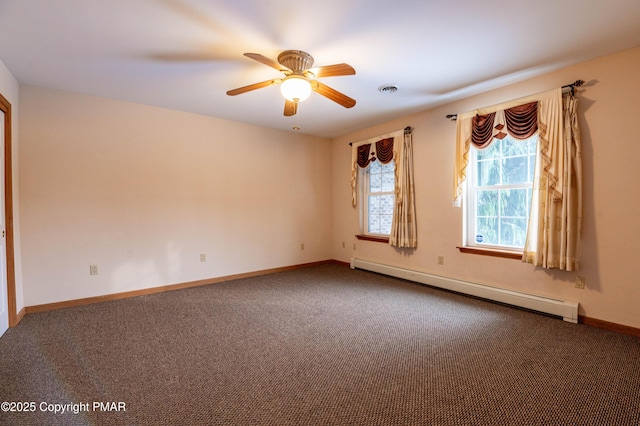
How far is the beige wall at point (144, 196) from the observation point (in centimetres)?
331

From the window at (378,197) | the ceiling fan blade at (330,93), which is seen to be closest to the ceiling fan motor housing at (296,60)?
the ceiling fan blade at (330,93)

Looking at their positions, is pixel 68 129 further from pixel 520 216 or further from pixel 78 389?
pixel 520 216

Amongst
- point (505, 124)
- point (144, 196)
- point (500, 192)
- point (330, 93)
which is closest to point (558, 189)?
point (500, 192)

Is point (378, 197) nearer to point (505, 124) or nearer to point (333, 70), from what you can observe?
point (505, 124)

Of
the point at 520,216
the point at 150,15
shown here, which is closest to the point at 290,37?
the point at 150,15

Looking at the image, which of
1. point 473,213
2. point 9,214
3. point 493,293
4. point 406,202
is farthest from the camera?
point 406,202

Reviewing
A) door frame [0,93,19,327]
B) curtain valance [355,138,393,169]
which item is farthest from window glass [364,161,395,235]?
door frame [0,93,19,327]

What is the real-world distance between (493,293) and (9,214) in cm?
510

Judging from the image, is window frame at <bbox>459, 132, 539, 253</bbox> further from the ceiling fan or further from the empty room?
the ceiling fan

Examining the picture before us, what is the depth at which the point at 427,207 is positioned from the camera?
4.24 meters

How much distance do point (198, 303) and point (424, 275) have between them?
2993 mm

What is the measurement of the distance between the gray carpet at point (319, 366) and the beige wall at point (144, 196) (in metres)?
0.61

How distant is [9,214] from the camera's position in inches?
113

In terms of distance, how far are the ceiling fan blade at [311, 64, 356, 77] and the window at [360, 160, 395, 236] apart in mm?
2586
